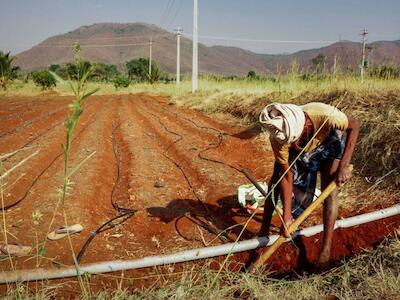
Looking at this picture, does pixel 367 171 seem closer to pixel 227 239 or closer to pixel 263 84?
pixel 227 239

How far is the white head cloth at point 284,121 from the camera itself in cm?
242

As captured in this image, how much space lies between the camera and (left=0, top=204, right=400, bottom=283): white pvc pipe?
2543 mm

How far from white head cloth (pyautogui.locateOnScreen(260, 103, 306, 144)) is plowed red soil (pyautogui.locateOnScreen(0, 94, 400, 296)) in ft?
3.94

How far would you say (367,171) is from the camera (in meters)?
4.68

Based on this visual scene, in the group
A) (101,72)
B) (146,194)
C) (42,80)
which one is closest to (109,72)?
(42,80)

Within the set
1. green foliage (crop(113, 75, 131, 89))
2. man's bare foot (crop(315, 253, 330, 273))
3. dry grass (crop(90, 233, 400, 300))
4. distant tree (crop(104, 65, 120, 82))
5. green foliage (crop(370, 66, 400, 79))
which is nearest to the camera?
dry grass (crop(90, 233, 400, 300))

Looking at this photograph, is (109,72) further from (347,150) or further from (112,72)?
(347,150)

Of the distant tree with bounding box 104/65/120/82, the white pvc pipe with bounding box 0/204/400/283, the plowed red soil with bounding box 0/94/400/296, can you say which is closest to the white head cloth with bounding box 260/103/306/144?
the white pvc pipe with bounding box 0/204/400/283

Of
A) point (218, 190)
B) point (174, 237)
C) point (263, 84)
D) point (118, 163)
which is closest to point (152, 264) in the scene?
point (174, 237)

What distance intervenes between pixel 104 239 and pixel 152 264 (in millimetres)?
969

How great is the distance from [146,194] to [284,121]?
2.61 m

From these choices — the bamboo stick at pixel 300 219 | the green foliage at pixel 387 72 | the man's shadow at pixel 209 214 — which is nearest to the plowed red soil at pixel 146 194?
the man's shadow at pixel 209 214

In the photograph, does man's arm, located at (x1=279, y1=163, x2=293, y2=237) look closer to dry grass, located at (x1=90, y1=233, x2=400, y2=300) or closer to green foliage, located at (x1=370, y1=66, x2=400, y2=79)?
dry grass, located at (x1=90, y1=233, x2=400, y2=300)

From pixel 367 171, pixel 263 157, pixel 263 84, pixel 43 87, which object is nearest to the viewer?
pixel 367 171
